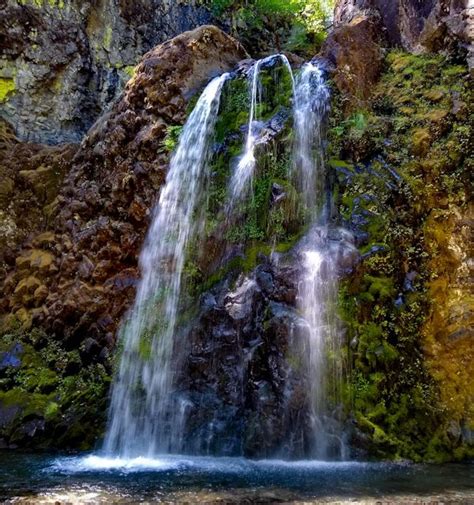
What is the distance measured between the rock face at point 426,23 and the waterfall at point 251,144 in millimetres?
2954

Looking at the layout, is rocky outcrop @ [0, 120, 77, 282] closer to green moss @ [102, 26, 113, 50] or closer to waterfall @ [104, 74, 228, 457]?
waterfall @ [104, 74, 228, 457]

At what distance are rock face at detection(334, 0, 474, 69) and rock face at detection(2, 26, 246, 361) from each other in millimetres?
3988

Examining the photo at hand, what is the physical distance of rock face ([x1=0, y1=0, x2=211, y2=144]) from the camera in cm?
1238

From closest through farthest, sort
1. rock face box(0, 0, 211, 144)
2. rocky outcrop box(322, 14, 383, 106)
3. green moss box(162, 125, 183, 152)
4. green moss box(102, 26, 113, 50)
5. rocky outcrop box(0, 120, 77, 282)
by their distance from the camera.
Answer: rocky outcrop box(322, 14, 383, 106) → green moss box(162, 125, 183, 152) → rocky outcrop box(0, 120, 77, 282) → rock face box(0, 0, 211, 144) → green moss box(102, 26, 113, 50)

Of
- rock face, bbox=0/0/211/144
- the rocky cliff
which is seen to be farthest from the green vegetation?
rock face, bbox=0/0/211/144

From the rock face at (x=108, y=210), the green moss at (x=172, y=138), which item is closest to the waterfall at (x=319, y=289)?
the green moss at (x=172, y=138)

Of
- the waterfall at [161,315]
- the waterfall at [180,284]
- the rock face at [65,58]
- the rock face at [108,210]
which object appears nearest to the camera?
the waterfall at [180,284]

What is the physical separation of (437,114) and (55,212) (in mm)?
7735

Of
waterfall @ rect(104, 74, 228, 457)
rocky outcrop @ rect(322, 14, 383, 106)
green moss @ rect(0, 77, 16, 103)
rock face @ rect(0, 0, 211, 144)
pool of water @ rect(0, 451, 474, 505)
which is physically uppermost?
rock face @ rect(0, 0, 211, 144)

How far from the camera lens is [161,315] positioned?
7.70 m

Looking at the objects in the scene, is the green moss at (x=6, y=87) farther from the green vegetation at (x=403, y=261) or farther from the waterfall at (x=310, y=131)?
the green vegetation at (x=403, y=261)

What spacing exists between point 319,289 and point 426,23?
713 centimetres

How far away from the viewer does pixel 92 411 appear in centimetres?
738

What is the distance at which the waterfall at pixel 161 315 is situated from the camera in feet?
21.8
